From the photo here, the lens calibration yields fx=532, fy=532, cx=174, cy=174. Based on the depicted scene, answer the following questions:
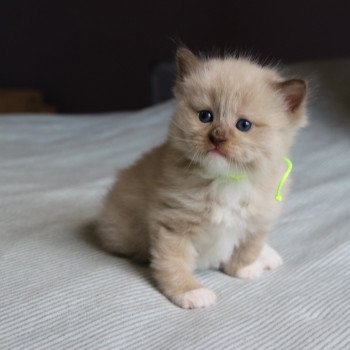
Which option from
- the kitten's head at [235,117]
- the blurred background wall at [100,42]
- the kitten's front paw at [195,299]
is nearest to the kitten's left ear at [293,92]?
the kitten's head at [235,117]

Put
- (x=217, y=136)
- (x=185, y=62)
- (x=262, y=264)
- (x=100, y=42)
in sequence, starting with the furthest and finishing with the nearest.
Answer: (x=100, y=42) < (x=262, y=264) < (x=185, y=62) < (x=217, y=136)

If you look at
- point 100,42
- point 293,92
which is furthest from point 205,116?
point 100,42

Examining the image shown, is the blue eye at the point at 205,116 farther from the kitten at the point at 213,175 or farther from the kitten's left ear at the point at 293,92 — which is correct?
the kitten's left ear at the point at 293,92

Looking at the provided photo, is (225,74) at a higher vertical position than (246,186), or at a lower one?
higher

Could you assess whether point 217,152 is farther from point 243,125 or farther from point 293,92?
point 293,92

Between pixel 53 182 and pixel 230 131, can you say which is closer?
pixel 230 131

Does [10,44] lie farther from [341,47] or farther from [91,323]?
[91,323]

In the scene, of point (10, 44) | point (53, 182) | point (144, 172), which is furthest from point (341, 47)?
point (10, 44)
